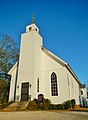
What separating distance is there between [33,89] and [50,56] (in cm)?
562

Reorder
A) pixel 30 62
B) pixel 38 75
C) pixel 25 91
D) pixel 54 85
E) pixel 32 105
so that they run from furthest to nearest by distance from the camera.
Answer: pixel 30 62, pixel 38 75, pixel 54 85, pixel 25 91, pixel 32 105

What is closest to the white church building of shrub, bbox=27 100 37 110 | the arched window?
the arched window

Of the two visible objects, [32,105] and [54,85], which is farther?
[54,85]

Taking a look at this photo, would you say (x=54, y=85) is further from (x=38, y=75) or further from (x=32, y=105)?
(x=32, y=105)

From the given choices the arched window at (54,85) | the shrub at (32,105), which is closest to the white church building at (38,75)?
the arched window at (54,85)

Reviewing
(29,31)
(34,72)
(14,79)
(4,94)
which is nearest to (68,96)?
(34,72)

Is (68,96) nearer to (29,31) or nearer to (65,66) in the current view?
(65,66)

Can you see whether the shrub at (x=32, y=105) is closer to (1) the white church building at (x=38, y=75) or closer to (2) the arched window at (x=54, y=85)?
(1) the white church building at (x=38, y=75)

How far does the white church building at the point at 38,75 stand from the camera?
17391 mm

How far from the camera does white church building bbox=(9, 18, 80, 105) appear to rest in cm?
1739

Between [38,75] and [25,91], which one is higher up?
[38,75]

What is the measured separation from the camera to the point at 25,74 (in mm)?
18641

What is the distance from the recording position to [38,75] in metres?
18.8

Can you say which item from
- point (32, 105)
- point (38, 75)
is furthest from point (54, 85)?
point (32, 105)
